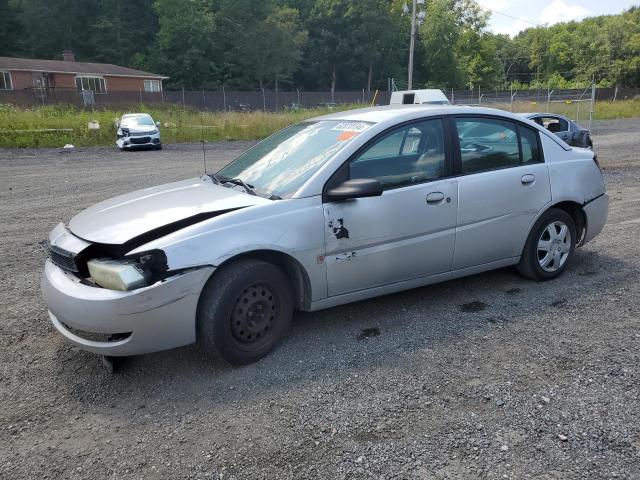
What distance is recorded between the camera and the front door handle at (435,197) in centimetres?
418

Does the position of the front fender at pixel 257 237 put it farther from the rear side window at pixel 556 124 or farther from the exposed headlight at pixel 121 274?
the rear side window at pixel 556 124

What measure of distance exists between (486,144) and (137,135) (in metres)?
18.6

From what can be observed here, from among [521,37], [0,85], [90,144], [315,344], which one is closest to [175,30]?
[0,85]

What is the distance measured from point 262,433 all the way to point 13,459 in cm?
129

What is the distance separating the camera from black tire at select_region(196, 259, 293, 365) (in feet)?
11.1

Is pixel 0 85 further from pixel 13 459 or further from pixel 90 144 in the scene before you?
pixel 13 459

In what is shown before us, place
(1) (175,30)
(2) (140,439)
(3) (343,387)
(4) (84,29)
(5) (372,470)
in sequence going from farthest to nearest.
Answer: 1. (4) (84,29)
2. (1) (175,30)
3. (3) (343,387)
4. (2) (140,439)
5. (5) (372,470)

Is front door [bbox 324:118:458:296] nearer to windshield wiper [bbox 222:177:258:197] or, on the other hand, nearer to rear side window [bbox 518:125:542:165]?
windshield wiper [bbox 222:177:258:197]

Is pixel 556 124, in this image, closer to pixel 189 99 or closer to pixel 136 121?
pixel 136 121

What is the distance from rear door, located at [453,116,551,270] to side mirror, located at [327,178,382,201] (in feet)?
3.21

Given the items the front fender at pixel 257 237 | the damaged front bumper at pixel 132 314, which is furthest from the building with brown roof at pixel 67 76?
the front fender at pixel 257 237

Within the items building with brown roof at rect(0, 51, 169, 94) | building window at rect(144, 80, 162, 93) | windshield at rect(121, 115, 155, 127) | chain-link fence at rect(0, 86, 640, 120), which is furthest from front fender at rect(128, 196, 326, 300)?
building window at rect(144, 80, 162, 93)

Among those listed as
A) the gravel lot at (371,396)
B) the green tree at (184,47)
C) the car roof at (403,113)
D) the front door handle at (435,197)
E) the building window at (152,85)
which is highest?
the green tree at (184,47)

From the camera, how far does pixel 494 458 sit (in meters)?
2.67
